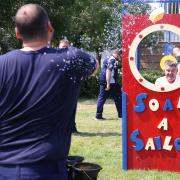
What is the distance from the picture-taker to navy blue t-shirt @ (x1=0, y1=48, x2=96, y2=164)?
2.45 metres

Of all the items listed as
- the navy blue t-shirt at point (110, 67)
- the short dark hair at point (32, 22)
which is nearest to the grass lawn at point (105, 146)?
the navy blue t-shirt at point (110, 67)

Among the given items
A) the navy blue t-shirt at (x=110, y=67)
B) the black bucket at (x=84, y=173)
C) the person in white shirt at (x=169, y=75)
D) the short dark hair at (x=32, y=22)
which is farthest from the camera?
the navy blue t-shirt at (x=110, y=67)

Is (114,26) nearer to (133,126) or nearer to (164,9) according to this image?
(164,9)

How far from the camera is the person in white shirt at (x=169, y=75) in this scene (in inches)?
223

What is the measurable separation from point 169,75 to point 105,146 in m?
2.29

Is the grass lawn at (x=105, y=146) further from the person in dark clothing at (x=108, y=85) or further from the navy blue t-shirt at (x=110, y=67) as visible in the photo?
the navy blue t-shirt at (x=110, y=67)

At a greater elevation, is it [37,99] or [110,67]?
[110,67]

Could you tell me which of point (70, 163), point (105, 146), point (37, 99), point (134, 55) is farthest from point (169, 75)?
point (37, 99)

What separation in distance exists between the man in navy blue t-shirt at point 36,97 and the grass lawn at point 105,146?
10.8ft

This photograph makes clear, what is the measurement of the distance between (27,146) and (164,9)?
3637mm

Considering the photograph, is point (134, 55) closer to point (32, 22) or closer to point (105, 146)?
point (105, 146)

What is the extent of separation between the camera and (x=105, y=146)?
7.55 metres

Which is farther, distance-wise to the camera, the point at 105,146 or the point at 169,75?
the point at 105,146

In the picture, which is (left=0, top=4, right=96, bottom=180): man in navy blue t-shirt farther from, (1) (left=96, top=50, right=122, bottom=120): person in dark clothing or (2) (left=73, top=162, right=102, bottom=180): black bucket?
(1) (left=96, top=50, right=122, bottom=120): person in dark clothing
